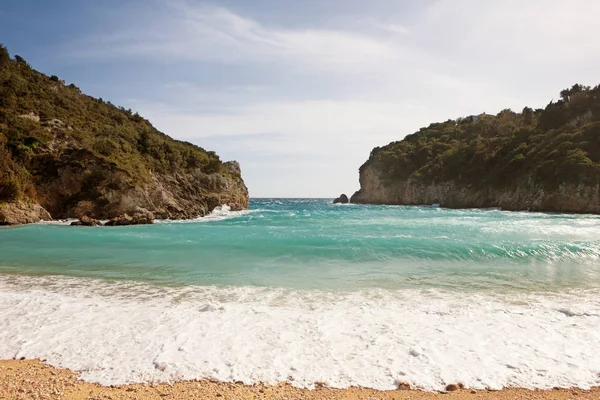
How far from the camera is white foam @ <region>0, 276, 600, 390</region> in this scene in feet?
16.2

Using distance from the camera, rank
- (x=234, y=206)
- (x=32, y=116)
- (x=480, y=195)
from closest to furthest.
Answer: (x=32, y=116), (x=234, y=206), (x=480, y=195)

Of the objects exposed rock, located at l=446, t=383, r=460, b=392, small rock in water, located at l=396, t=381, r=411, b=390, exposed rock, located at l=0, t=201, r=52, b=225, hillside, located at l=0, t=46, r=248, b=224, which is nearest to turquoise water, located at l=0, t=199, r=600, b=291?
small rock in water, located at l=396, t=381, r=411, b=390

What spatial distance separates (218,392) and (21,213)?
34808mm

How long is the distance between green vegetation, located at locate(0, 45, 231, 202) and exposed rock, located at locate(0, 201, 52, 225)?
2.98 ft

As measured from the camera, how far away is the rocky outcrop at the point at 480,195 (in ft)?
153

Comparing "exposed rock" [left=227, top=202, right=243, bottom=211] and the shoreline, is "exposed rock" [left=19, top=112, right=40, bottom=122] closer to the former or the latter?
"exposed rock" [left=227, top=202, right=243, bottom=211]

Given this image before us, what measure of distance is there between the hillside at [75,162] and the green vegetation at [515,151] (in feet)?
163

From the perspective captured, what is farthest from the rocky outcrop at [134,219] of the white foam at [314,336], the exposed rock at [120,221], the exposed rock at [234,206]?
the white foam at [314,336]

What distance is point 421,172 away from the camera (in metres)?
89.4

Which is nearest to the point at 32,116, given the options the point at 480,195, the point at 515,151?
the point at 480,195

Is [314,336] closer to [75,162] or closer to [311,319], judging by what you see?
[311,319]

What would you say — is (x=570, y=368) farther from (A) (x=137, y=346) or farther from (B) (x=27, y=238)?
(B) (x=27, y=238)

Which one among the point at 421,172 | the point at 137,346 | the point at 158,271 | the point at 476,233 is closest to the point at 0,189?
the point at 158,271

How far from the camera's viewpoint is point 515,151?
6406 centimetres
